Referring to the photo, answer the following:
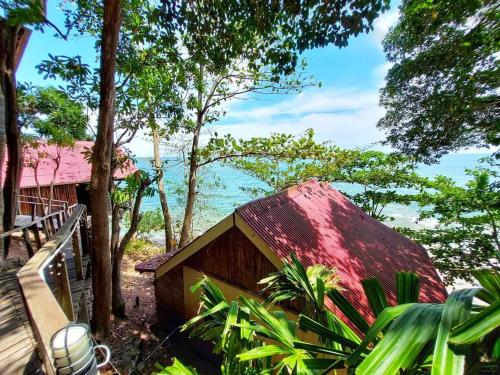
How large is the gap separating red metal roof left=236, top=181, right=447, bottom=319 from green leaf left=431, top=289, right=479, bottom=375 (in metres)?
3.67

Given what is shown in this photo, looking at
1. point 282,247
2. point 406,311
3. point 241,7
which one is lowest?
point 282,247

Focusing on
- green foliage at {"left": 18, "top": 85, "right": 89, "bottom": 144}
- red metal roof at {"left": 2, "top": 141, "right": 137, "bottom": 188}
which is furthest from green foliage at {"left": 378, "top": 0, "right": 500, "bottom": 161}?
red metal roof at {"left": 2, "top": 141, "right": 137, "bottom": 188}

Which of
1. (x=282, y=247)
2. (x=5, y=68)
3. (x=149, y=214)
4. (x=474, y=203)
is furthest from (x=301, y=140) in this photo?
(x=149, y=214)

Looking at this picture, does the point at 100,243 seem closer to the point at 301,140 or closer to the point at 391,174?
the point at 301,140

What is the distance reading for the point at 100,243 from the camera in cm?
531

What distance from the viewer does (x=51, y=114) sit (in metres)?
8.37

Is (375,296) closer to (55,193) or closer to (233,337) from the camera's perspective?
(233,337)

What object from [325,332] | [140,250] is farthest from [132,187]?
[140,250]

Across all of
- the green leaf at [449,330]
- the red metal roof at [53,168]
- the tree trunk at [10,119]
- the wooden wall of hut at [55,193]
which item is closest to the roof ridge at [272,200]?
the green leaf at [449,330]

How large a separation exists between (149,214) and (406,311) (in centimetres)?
1852

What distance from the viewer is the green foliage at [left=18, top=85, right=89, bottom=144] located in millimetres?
7730

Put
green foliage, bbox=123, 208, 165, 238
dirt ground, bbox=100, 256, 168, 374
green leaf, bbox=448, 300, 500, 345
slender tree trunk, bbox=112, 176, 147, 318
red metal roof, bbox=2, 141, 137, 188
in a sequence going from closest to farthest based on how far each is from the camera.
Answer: green leaf, bbox=448, 300, 500, 345
dirt ground, bbox=100, 256, 168, 374
slender tree trunk, bbox=112, 176, 147, 318
red metal roof, bbox=2, 141, 137, 188
green foliage, bbox=123, 208, 165, 238

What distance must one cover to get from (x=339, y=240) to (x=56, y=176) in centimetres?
1638

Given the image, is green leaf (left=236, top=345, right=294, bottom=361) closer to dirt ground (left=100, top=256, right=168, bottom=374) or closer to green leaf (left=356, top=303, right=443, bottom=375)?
green leaf (left=356, top=303, right=443, bottom=375)
